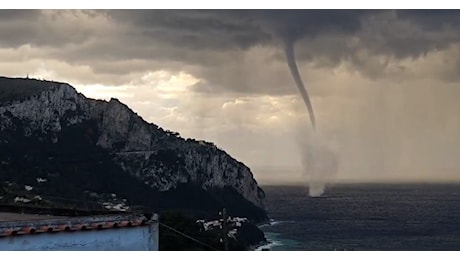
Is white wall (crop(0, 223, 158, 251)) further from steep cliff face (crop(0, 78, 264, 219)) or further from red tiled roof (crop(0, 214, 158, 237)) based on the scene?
steep cliff face (crop(0, 78, 264, 219))

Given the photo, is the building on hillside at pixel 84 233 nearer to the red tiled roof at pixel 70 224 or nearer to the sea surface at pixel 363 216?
the red tiled roof at pixel 70 224

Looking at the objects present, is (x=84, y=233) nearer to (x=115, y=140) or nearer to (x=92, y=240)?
(x=92, y=240)

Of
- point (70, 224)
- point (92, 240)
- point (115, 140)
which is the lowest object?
point (92, 240)

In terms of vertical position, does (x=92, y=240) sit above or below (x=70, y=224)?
below

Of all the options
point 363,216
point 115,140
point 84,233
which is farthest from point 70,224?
point 363,216

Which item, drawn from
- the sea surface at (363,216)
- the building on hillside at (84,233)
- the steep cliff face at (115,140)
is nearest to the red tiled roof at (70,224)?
the building on hillside at (84,233)

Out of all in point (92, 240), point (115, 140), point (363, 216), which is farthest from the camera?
point (115, 140)
